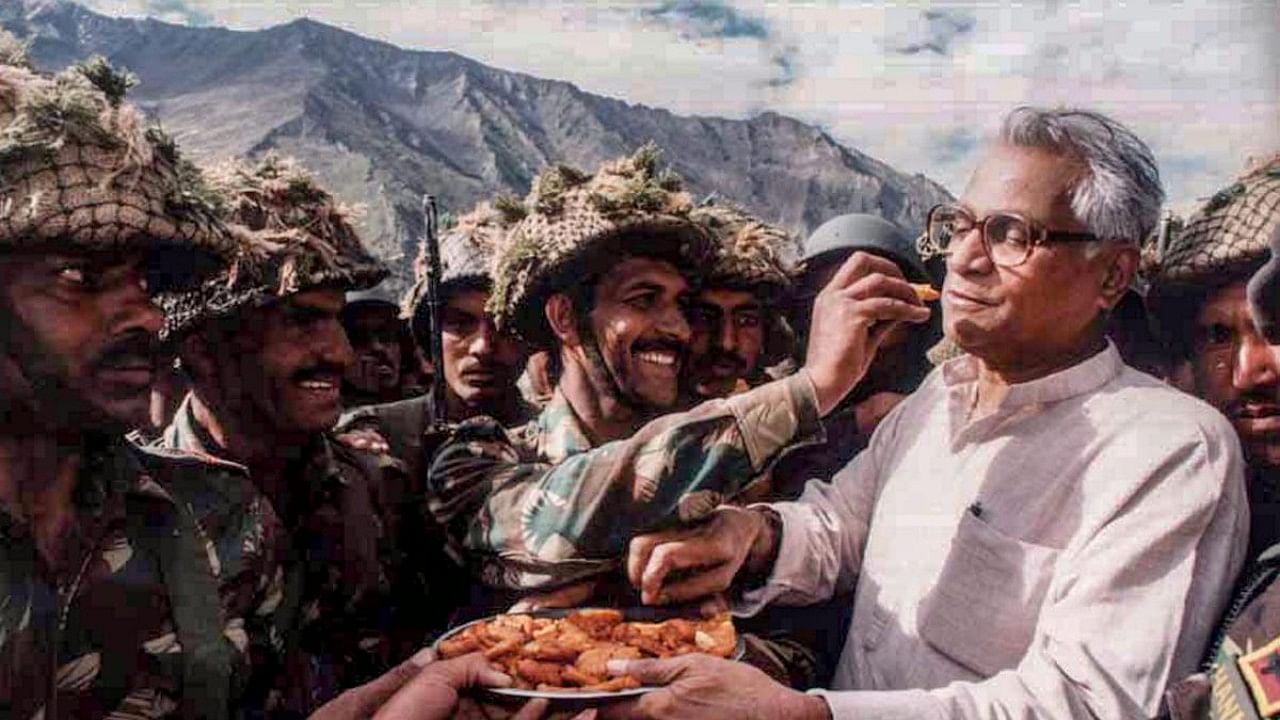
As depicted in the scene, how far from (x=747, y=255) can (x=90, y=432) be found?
1.81 m

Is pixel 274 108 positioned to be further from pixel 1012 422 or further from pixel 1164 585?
pixel 1164 585

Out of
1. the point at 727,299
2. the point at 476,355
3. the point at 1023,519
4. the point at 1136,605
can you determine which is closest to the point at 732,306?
the point at 727,299

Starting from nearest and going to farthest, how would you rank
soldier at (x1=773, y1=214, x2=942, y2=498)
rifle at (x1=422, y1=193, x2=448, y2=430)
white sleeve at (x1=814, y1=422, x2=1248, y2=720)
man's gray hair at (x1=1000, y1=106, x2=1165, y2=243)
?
white sleeve at (x1=814, y1=422, x2=1248, y2=720) < man's gray hair at (x1=1000, y1=106, x2=1165, y2=243) < rifle at (x1=422, y1=193, x2=448, y2=430) < soldier at (x1=773, y1=214, x2=942, y2=498)

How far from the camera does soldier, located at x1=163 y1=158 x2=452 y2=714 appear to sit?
2.19 m

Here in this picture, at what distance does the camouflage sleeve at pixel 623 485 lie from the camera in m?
1.85

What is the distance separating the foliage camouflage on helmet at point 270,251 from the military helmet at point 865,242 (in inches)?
63.4

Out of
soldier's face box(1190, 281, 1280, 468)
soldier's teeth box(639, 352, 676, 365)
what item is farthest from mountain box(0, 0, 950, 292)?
soldier's face box(1190, 281, 1280, 468)

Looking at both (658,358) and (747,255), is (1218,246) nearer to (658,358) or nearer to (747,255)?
(658,358)

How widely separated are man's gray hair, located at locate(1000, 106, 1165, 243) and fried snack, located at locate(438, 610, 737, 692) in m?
0.93

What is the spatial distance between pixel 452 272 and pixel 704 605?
5.37 ft

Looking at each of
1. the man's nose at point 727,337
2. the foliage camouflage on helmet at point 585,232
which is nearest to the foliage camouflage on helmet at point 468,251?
the foliage camouflage on helmet at point 585,232

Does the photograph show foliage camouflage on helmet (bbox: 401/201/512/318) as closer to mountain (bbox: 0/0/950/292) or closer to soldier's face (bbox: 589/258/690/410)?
mountain (bbox: 0/0/950/292)

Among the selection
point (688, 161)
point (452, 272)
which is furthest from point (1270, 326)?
point (452, 272)

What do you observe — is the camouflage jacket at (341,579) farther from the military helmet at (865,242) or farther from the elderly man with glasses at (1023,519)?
the military helmet at (865,242)
